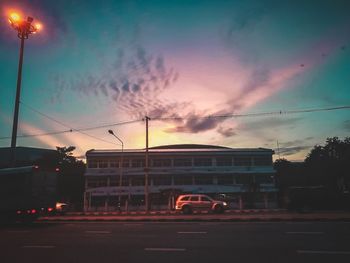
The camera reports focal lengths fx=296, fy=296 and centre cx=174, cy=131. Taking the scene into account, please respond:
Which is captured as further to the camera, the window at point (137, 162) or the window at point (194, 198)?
the window at point (137, 162)

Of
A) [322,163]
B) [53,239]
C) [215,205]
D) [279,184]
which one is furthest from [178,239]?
[279,184]

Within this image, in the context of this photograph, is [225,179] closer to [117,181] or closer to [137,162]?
[137,162]

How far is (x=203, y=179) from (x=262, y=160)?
11.3 metres

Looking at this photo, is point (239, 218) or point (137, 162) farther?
point (137, 162)

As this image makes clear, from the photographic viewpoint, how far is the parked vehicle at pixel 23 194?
17391mm

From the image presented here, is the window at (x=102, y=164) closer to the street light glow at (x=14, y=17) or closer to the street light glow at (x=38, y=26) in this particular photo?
the street light glow at (x=38, y=26)

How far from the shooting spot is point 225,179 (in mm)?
52219

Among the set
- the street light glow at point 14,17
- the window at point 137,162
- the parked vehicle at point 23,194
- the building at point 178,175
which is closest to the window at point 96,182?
the building at point 178,175

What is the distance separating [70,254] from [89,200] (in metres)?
43.7

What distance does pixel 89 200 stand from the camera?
50000 mm

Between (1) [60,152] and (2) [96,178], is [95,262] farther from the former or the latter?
(1) [60,152]

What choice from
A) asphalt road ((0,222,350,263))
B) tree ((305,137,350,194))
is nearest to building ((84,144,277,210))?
tree ((305,137,350,194))

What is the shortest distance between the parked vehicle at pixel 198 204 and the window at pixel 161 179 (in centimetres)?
2339

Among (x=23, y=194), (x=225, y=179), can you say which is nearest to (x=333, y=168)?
(x=225, y=179)
